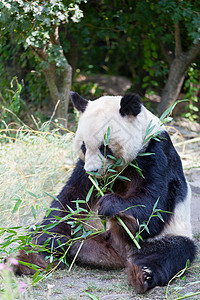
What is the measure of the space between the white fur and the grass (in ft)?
1.80

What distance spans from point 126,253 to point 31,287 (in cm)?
83

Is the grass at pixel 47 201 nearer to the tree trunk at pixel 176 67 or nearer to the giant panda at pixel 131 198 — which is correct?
the giant panda at pixel 131 198

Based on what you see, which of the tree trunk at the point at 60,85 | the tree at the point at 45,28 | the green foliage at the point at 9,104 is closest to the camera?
the tree at the point at 45,28

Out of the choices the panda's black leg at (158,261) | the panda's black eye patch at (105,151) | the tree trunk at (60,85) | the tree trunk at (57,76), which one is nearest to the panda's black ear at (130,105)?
the panda's black eye patch at (105,151)

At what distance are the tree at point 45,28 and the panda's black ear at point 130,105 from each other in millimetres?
2550

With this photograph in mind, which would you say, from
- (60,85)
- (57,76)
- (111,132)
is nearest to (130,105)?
(111,132)

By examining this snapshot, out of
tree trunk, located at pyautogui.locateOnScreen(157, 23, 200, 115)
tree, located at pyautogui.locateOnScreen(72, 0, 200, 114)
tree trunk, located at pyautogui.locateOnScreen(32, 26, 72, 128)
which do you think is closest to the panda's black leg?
tree trunk, located at pyautogui.locateOnScreen(32, 26, 72, 128)

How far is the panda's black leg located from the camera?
3.15m

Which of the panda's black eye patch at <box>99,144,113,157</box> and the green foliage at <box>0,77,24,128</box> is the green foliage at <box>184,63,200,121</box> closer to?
the green foliage at <box>0,77,24,128</box>

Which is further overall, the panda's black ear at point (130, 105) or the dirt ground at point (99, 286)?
the panda's black ear at point (130, 105)

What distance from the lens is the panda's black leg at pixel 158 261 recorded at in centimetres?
315

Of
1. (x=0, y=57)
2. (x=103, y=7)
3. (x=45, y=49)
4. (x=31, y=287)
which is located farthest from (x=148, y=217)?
(x=103, y=7)

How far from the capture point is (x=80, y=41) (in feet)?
26.9

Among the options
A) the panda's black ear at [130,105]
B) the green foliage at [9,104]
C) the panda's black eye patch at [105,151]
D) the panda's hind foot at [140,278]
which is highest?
the panda's black ear at [130,105]
